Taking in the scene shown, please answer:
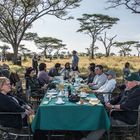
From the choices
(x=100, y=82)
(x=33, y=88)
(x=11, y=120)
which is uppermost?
(x=100, y=82)

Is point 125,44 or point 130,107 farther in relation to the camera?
point 125,44

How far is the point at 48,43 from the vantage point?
6556 centimetres

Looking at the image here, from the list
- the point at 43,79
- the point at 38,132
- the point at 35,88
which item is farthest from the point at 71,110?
the point at 43,79

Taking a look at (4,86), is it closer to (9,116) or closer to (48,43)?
(9,116)

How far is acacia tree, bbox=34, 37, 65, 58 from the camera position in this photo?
210 feet

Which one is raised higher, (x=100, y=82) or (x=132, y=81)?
(x=132, y=81)

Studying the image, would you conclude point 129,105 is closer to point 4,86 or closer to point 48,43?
point 4,86

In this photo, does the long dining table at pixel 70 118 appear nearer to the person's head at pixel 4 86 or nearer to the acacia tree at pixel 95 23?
the person's head at pixel 4 86

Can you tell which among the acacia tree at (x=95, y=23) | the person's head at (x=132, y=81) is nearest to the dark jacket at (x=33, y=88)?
the person's head at (x=132, y=81)

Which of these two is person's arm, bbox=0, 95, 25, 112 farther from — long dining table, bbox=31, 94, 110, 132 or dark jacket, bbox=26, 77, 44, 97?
dark jacket, bbox=26, 77, 44, 97

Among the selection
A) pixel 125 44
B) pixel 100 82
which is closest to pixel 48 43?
pixel 125 44

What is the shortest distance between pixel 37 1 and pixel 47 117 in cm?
2748

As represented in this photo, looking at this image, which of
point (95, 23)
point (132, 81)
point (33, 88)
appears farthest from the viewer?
point (95, 23)

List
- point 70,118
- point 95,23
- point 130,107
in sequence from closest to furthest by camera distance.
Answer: point 70,118 < point 130,107 < point 95,23
